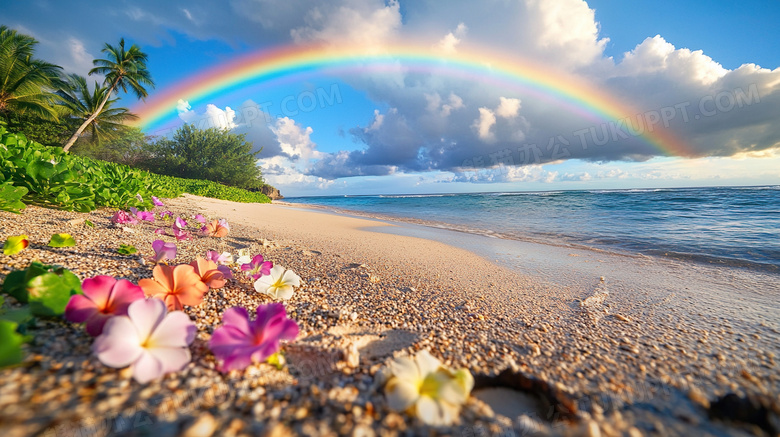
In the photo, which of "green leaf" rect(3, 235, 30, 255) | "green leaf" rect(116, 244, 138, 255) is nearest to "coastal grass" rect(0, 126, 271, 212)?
"green leaf" rect(116, 244, 138, 255)

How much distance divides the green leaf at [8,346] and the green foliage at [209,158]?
29.8 meters

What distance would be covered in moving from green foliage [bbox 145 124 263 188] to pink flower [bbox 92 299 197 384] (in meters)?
29.7

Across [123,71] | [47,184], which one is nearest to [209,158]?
[123,71]

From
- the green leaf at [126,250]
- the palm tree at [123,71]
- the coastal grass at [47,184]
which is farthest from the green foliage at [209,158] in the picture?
the green leaf at [126,250]

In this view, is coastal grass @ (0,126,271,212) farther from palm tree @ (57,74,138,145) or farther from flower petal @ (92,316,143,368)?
palm tree @ (57,74,138,145)

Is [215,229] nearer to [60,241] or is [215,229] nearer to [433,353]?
[60,241]

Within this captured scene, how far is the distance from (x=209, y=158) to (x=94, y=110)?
37.4 feet

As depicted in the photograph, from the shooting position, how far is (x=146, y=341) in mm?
794

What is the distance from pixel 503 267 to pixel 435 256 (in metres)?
0.86

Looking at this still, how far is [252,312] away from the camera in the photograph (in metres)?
1.41

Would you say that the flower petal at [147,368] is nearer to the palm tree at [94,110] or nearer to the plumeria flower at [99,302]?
the plumeria flower at [99,302]

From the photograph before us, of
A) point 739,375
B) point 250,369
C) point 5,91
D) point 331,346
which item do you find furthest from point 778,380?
point 5,91

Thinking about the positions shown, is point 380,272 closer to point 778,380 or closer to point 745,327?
point 778,380

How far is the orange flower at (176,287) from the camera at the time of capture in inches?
46.7
